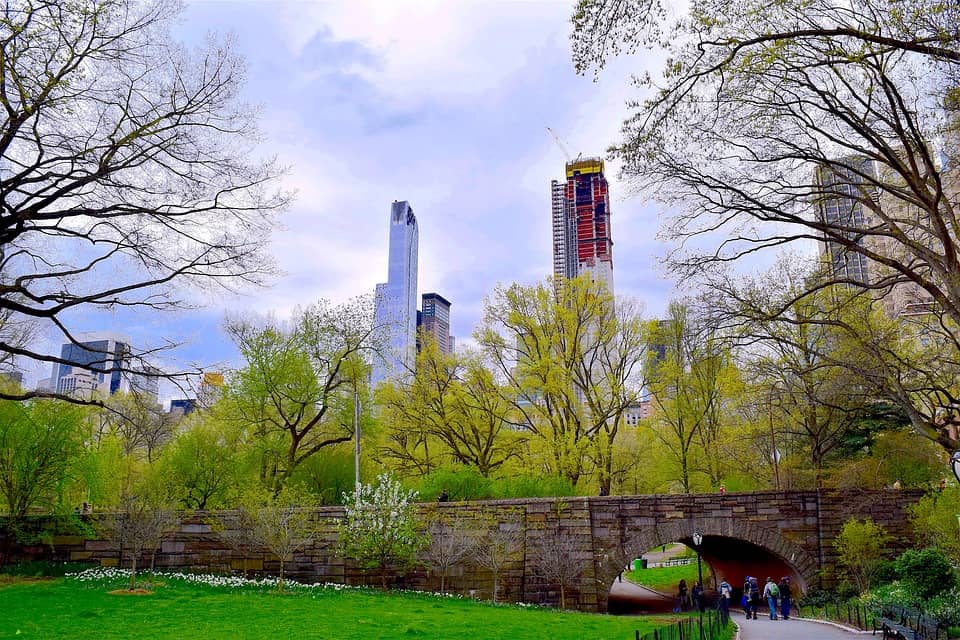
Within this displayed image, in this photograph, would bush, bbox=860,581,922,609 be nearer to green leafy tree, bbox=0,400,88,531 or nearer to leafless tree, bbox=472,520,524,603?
leafless tree, bbox=472,520,524,603

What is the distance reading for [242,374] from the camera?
83.7 ft

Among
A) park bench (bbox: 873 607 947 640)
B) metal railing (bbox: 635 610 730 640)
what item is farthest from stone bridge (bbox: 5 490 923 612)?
park bench (bbox: 873 607 947 640)

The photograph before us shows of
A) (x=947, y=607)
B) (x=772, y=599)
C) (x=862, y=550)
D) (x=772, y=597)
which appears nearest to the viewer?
(x=947, y=607)

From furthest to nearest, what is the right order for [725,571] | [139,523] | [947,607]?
1. [725,571]
2. [139,523]
3. [947,607]

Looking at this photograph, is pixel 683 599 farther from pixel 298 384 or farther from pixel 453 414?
pixel 298 384

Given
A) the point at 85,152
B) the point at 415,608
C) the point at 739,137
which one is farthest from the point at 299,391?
the point at 739,137

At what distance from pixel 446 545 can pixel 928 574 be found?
11.5m

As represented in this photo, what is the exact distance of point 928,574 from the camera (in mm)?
13766

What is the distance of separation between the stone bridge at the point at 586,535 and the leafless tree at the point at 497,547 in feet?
0.20

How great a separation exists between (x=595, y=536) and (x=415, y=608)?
23.0 feet

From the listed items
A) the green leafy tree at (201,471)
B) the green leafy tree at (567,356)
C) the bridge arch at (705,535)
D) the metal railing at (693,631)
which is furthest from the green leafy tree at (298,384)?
the metal railing at (693,631)

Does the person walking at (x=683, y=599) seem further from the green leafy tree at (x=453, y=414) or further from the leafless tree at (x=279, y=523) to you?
the leafless tree at (x=279, y=523)

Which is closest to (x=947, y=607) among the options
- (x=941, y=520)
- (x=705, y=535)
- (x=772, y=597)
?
(x=941, y=520)

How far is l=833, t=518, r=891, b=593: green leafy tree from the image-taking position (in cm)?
1986
